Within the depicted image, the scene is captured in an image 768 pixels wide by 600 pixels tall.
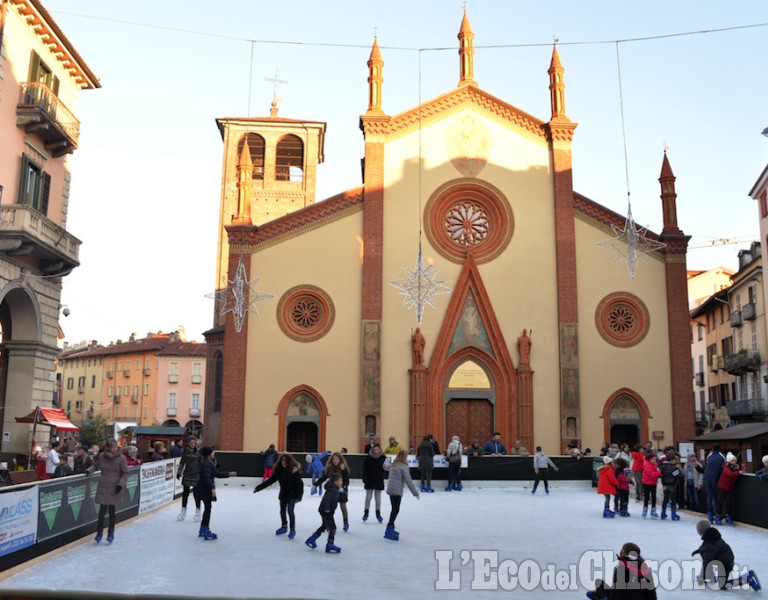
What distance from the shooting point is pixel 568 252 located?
31719mm

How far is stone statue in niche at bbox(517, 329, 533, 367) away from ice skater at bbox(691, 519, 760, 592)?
2067 centimetres

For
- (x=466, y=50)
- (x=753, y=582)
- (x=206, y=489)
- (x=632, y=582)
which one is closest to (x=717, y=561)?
(x=753, y=582)

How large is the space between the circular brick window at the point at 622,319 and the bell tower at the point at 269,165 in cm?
2210

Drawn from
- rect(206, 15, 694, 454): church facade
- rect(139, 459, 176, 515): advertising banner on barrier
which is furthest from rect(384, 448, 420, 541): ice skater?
rect(206, 15, 694, 454): church facade

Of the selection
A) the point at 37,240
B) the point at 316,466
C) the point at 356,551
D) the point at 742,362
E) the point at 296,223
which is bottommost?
the point at 356,551

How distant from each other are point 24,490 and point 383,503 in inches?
424

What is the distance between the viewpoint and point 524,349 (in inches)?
1207

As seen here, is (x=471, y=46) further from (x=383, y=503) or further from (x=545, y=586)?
(x=545, y=586)

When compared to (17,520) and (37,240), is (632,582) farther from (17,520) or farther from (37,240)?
(37,240)

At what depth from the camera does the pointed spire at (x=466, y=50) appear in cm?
3406

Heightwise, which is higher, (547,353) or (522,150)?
(522,150)

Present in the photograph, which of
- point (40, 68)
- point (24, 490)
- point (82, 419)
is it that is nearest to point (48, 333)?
point (40, 68)

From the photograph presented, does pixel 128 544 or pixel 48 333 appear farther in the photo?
pixel 48 333

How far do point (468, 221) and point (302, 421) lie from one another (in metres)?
11.1
